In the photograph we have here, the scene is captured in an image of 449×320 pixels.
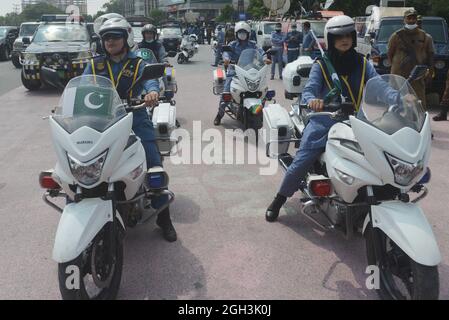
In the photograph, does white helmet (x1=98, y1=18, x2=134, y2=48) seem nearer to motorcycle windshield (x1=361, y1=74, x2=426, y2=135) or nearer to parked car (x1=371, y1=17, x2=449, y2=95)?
motorcycle windshield (x1=361, y1=74, x2=426, y2=135)

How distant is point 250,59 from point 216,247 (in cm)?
436

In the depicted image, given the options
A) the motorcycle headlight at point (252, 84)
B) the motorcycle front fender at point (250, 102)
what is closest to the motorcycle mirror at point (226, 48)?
the motorcycle headlight at point (252, 84)

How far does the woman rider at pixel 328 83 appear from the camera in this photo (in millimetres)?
3873

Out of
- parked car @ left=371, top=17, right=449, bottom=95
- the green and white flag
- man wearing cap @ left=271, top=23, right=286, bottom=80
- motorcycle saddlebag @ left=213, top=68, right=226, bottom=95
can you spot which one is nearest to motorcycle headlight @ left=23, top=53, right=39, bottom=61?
motorcycle saddlebag @ left=213, top=68, right=226, bottom=95

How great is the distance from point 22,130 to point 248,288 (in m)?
6.32

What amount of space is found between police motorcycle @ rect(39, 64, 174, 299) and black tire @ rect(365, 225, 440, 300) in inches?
65.2

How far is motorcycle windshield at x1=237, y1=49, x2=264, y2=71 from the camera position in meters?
7.60

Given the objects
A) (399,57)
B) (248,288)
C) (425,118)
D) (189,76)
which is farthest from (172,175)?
(189,76)

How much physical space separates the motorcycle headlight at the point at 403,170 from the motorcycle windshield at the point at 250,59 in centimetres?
503

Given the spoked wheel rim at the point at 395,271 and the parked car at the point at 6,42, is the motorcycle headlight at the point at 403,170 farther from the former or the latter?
the parked car at the point at 6,42

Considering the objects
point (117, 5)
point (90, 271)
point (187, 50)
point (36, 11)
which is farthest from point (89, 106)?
point (117, 5)

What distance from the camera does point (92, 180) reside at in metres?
2.97

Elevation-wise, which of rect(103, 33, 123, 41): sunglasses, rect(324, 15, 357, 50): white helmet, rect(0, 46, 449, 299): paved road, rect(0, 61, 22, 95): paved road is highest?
rect(324, 15, 357, 50): white helmet

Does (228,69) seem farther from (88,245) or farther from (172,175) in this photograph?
(88,245)
